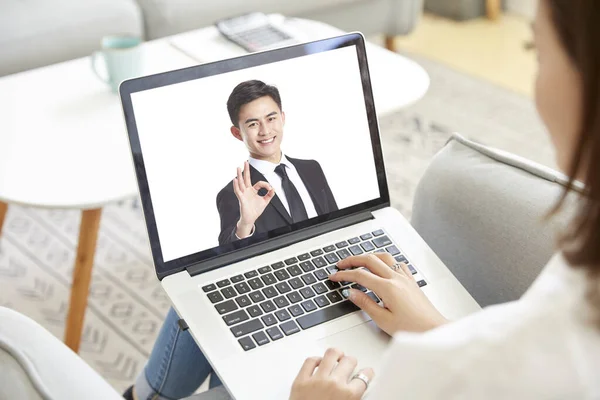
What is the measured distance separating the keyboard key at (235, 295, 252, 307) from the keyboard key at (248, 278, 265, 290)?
22mm

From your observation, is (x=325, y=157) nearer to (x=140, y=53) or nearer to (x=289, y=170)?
(x=289, y=170)

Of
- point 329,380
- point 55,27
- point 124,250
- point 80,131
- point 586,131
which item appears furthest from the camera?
point 55,27

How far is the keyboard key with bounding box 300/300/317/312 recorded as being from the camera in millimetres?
966

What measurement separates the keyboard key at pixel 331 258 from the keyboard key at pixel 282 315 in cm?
11

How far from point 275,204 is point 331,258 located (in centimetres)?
10

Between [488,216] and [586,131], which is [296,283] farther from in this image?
[586,131]

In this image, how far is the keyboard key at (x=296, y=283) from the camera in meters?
0.99

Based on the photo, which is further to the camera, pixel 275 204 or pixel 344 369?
pixel 275 204

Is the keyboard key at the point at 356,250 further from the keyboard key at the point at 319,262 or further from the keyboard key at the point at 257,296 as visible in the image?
the keyboard key at the point at 257,296

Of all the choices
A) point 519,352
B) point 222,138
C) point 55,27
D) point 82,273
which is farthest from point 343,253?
point 55,27

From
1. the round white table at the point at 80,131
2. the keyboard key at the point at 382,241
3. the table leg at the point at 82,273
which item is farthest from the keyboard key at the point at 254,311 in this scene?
the table leg at the point at 82,273

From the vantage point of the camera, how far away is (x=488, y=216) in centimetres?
105

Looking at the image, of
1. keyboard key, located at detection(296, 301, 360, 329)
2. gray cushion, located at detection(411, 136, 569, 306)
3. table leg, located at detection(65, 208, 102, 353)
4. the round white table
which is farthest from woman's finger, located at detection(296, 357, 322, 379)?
table leg, located at detection(65, 208, 102, 353)

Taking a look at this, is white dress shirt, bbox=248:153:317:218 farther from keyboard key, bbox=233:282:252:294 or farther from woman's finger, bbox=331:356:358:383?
woman's finger, bbox=331:356:358:383
